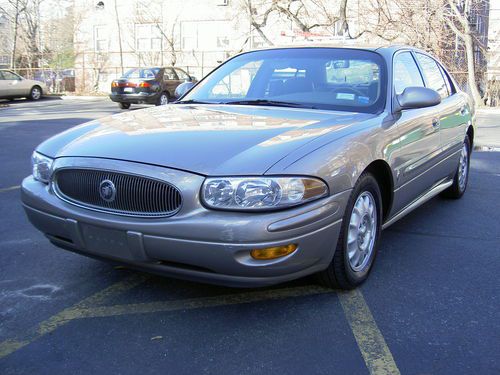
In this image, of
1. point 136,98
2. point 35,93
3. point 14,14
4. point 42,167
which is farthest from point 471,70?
point 14,14

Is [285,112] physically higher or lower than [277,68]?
lower

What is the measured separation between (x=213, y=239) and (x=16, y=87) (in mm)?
21771

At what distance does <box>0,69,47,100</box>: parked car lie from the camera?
70.3 ft

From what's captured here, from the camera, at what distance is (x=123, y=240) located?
2.89 metres

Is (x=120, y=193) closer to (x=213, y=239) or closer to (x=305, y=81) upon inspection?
(x=213, y=239)

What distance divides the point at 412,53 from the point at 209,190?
113 inches

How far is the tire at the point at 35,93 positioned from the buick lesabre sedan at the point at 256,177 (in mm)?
20813

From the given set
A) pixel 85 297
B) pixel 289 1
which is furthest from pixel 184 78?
pixel 85 297

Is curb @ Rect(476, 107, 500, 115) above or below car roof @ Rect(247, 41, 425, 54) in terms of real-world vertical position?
below

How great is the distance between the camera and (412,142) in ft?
13.3

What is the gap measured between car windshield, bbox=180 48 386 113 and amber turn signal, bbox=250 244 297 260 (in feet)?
4.73

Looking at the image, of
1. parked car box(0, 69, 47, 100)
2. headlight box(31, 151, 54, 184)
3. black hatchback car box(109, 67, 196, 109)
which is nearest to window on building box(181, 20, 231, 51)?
parked car box(0, 69, 47, 100)

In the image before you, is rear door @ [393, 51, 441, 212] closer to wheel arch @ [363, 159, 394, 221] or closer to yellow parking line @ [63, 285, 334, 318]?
wheel arch @ [363, 159, 394, 221]

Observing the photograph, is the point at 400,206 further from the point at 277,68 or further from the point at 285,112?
→ the point at 277,68
